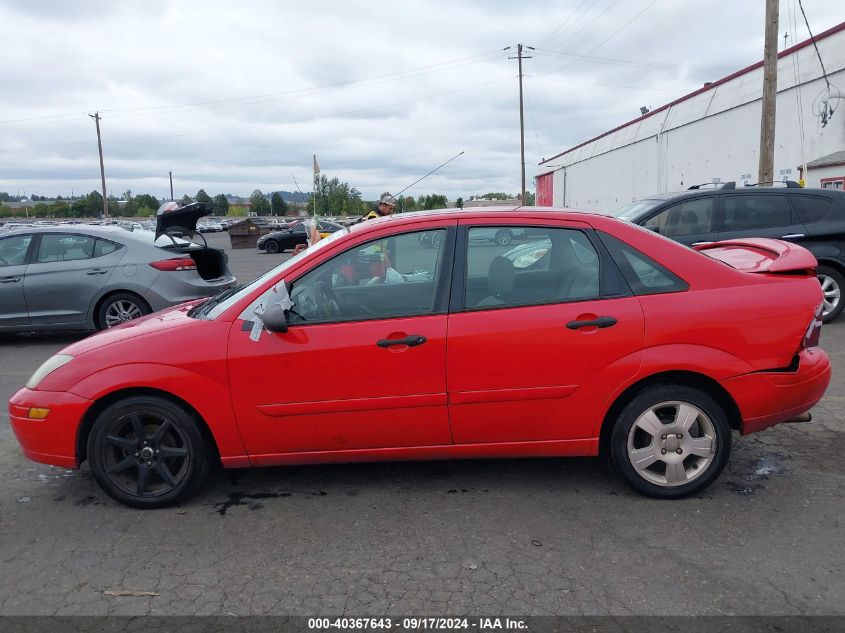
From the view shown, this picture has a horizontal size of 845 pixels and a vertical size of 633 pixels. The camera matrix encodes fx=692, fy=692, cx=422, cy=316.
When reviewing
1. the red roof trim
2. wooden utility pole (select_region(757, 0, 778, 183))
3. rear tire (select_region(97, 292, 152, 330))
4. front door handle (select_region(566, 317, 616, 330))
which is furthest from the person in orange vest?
the red roof trim

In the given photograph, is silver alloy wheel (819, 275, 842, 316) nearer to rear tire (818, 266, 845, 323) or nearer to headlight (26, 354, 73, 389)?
rear tire (818, 266, 845, 323)

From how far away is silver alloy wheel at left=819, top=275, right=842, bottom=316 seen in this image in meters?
8.66

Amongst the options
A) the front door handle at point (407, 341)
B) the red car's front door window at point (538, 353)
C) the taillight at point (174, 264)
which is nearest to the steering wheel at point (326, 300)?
the front door handle at point (407, 341)

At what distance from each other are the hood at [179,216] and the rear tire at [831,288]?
739 centimetres

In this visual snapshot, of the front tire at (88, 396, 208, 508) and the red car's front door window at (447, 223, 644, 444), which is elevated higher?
the red car's front door window at (447, 223, 644, 444)

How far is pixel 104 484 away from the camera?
387 cm

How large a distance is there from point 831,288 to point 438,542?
7461mm

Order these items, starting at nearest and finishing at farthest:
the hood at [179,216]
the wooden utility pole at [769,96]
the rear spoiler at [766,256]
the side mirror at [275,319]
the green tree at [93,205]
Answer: the side mirror at [275,319] → the rear spoiler at [766,256] → the hood at [179,216] → the wooden utility pole at [769,96] → the green tree at [93,205]

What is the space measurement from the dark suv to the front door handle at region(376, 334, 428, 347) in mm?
6050

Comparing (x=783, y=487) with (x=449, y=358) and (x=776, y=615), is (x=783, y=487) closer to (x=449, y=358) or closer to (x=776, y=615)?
(x=776, y=615)

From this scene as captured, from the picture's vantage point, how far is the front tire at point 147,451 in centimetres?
378

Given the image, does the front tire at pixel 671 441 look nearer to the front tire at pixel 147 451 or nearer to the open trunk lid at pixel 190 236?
the front tire at pixel 147 451

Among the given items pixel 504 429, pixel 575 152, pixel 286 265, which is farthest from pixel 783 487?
pixel 575 152

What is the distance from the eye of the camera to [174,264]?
868cm
